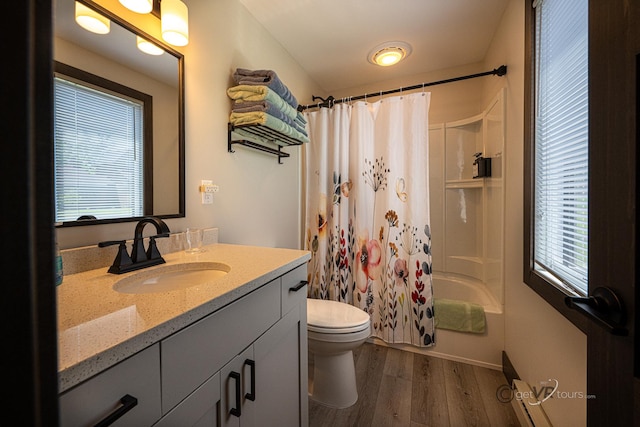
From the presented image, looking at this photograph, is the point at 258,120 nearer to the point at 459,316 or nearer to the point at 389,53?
the point at 389,53

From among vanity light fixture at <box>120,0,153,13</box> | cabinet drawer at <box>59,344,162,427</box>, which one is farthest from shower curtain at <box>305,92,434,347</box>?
cabinet drawer at <box>59,344,162,427</box>

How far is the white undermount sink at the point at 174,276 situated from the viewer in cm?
90

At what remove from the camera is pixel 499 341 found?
1737 mm

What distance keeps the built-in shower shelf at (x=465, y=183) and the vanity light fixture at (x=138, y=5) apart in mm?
2451

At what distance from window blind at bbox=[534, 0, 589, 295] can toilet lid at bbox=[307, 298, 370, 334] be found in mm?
917

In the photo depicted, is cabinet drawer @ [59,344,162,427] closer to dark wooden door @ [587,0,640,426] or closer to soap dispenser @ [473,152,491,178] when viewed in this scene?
dark wooden door @ [587,0,640,426]

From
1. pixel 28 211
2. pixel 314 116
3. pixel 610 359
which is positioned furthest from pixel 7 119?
pixel 314 116

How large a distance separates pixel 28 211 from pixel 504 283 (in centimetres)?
216

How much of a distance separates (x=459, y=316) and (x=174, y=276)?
180cm

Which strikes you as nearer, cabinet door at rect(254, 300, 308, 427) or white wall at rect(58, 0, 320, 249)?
cabinet door at rect(254, 300, 308, 427)

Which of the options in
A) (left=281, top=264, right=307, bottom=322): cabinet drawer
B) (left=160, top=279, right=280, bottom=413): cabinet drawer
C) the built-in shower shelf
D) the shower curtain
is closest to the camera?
(left=160, top=279, right=280, bottom=413): cabinet drawer

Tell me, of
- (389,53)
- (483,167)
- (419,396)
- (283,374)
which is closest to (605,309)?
(283,374)

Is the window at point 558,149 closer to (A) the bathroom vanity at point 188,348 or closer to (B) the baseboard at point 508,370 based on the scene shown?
(B) the baseboard at point 508,370

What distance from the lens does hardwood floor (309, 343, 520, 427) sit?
52.9 inches
